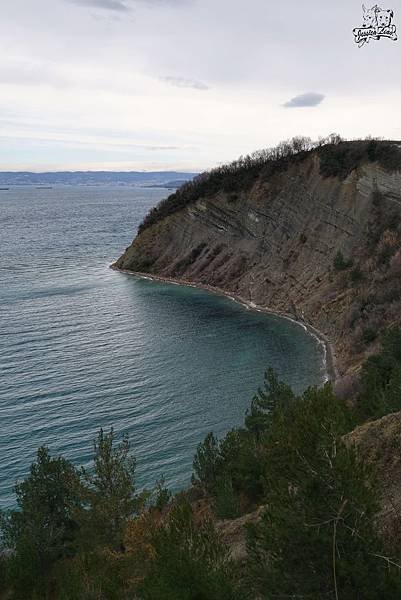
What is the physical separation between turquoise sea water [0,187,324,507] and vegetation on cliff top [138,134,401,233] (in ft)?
63.3

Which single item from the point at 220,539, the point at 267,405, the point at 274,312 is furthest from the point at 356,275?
the point at 220,539

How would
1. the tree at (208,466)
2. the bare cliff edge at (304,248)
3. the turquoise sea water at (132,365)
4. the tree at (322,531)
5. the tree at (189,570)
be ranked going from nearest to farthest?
the tree at (322,531), the tree at (189,570), the tree at (208,466), the turquoise sea water at (132,365), the bare cliff edge at (304,248)

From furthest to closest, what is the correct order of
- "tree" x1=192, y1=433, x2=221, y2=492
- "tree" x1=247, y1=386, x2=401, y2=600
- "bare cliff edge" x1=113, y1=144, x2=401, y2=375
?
Result: "bare cliff edge" x1=113, y1=144, x2=401, y2=375 → "tree" x1=192, y1=433, x2=221, y2=492 → "tree" x1=247, y1=386, x2=401, y2=600

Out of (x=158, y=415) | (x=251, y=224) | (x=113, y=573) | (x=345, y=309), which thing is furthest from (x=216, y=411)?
(x=251, y=224)

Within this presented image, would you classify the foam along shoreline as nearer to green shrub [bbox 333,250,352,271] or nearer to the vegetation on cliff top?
green shrub [bbox 333,250,352,271]

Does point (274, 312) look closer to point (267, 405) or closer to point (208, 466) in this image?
point (267, 405)

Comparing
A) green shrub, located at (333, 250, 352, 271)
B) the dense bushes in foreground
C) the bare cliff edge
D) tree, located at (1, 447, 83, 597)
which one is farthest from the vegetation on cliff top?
tree, located at (1, 447, 83, 597)

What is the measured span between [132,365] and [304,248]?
32703 millimetres

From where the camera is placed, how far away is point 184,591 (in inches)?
450

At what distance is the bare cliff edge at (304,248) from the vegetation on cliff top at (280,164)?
0.75 metres

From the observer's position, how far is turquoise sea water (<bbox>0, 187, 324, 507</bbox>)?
3275 cm

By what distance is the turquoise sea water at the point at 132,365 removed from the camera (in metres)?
32.8

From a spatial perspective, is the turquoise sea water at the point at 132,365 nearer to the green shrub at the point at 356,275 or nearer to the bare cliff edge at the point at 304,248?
the bare cliff edge at the point at 304,248

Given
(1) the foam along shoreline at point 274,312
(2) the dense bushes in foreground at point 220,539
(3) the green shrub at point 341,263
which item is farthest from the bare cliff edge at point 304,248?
(2) the dense bushes in foreground at point 220,539
